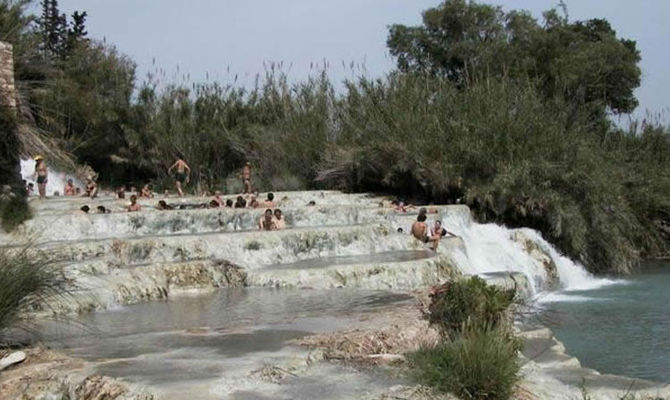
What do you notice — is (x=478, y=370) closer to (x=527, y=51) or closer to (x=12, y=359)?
(x=12, y=359)

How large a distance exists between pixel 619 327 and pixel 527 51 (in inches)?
995

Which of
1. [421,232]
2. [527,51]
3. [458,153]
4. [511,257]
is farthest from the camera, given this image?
[527,51]

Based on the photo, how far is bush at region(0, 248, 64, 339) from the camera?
6.83 m

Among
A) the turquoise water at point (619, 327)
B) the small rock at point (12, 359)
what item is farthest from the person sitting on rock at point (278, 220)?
the small rock at point (12, 359)

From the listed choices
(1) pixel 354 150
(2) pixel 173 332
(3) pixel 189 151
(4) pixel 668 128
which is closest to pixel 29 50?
(3) pixel 189 151

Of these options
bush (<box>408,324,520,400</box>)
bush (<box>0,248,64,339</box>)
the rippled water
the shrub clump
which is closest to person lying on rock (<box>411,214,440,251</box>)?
the rippled water

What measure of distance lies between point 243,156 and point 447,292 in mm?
23469

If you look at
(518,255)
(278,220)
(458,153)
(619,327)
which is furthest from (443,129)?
(619,327)

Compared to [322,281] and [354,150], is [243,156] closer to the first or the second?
[354,150]

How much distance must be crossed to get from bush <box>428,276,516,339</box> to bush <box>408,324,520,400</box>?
1091 millimetres

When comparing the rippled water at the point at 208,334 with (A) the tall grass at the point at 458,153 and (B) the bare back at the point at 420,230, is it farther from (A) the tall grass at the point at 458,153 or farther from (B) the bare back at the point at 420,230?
(A) the tall grass at the point at 458,153

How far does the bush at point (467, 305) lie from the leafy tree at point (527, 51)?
2045cm

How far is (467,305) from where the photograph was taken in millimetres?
7527

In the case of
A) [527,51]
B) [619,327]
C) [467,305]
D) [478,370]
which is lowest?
[619,327]
